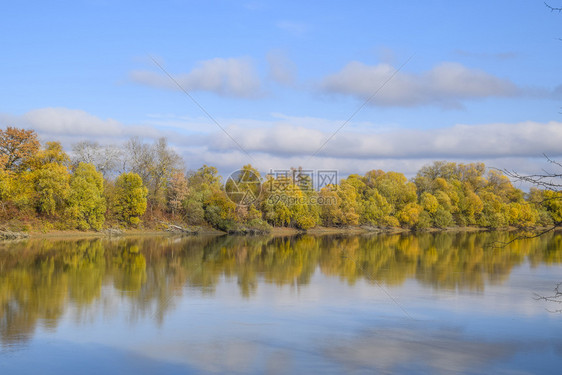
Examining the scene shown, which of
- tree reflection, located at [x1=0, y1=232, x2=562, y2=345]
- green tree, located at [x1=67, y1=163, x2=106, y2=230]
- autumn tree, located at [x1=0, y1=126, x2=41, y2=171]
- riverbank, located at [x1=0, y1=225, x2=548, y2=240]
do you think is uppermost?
autumn tree, located at [x1=0, y1=126, x2=41, y2=171]

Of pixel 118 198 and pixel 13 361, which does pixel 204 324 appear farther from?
pixel 118 198

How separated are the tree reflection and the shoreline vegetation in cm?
668

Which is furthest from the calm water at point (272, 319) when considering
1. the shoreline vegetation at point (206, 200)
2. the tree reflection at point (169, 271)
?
the shoreline vegetation at point (206, 200)

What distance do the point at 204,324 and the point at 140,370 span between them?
355 centimetres

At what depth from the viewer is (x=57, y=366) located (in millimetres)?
9750

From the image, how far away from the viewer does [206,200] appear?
56781mm

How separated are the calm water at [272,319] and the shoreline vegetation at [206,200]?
13.9 metres

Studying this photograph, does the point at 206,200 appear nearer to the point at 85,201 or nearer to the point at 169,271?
the point at 85,201

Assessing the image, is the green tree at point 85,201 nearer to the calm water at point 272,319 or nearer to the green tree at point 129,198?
the green tree at point 129,198

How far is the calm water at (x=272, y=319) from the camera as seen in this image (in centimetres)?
1016

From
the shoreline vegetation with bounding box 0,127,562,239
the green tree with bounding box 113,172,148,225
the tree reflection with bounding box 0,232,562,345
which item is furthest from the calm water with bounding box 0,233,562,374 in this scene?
the green tree with bounding box 113,172,148,225

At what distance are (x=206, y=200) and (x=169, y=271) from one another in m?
33.9

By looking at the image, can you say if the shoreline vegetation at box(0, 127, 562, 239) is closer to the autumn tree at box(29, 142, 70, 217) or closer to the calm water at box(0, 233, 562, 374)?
the autumn tree at box(29, 142, 70, 217)

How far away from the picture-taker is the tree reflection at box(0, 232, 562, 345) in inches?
596
